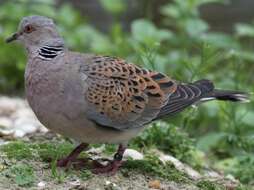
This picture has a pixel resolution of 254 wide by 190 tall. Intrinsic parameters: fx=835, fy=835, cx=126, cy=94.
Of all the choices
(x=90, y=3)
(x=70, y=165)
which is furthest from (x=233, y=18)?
(x=70, y=165)

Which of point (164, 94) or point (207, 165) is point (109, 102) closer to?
point (164, 94)

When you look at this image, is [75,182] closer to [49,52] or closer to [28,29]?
[49,52]

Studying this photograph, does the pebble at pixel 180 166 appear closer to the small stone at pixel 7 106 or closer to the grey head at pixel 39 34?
the grey head at pixel 39 34

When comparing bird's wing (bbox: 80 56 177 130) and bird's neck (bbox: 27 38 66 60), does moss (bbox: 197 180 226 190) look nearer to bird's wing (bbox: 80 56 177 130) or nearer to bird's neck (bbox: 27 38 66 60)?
bird's wing (bbox: 80 56 177 130)

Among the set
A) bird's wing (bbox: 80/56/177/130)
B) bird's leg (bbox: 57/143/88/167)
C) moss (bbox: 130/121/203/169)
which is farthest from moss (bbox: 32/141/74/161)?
moss (bbox: 130/121/203/169)

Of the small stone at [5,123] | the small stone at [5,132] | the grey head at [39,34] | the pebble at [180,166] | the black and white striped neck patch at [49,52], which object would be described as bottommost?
the small stone at [5,123]

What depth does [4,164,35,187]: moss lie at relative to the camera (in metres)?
5.59

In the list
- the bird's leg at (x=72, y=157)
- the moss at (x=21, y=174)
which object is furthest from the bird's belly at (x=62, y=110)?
the moss at (x=21, y=174)

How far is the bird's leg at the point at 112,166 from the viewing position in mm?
5897

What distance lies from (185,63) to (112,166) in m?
1.42

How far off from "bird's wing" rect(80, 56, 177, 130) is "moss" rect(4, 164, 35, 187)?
0.57 meters

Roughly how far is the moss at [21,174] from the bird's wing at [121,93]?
1.86 feet

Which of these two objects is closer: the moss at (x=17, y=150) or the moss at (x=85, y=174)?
the moss at (x=85, y=174)

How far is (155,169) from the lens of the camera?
611cm
